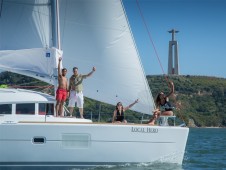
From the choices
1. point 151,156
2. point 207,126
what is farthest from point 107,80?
point 207,126

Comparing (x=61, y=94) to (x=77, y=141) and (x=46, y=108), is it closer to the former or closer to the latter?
(x=46, y=108)

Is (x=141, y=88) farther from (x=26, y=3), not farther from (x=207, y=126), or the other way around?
(x=207, y=126)

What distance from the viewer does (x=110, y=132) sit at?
1296 centimetres

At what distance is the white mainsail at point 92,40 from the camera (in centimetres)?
1421

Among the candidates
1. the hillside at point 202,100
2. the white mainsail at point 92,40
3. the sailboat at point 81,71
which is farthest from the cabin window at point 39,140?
the hillside at point 202,100

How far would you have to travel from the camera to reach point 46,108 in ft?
44.7

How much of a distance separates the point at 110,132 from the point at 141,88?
1.87 m

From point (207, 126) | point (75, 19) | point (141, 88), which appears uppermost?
point (75, 19)

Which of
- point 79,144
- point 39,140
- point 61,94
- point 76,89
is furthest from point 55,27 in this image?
point 79,144

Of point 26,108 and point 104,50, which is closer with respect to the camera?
point 26,108

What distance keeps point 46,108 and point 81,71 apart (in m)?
1.63

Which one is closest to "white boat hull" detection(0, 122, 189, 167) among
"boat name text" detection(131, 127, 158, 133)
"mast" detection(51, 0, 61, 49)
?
"boat name text" detection(131, 127, 158, 133)

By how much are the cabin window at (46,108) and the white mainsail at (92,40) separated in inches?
40.4

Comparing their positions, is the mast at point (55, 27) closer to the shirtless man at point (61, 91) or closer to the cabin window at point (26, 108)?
the shirtless man at point (61, 91)
